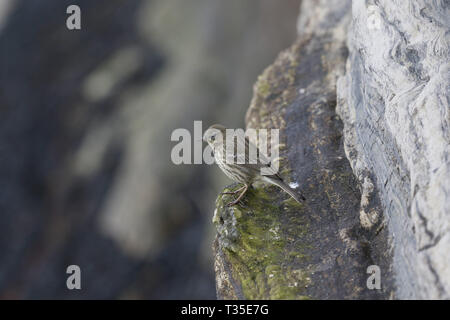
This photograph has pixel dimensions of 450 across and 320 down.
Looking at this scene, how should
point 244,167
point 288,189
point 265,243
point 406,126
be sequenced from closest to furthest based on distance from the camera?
point 406,126, point 265,243, point 288,189, point 244,167

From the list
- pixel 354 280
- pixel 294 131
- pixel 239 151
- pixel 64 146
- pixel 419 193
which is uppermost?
pixel 64 146

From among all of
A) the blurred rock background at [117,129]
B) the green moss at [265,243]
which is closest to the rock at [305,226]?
the green moss at [265,243]

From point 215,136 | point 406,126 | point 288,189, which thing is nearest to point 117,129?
point 215,136

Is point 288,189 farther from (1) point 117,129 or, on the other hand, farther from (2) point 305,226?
(1) point 117,129

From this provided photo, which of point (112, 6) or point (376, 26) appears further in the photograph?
point (112, 6)

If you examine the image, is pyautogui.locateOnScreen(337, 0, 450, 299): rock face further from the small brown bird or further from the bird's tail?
the small brown bird
